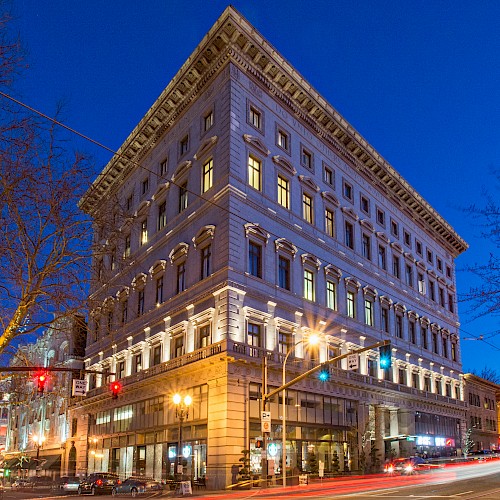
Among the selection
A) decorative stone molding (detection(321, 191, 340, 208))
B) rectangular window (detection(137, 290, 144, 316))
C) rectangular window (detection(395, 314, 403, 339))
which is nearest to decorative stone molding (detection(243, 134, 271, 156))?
decorative stone molding (detection(321, 191, 340, 208))

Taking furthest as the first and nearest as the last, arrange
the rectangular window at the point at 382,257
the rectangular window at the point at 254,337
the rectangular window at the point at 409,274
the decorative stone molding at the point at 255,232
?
the rectangular window at the point at 409,274, the rectangular window at the point at 382,257, the decorative stone molding at the point at 255,232, the rectangular window at the point at 254,337

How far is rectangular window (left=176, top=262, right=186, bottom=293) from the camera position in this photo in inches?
1764

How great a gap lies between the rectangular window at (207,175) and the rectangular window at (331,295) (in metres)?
13.0

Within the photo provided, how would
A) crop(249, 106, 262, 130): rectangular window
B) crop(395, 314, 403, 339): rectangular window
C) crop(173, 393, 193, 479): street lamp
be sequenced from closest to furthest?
crop(173, 393, 193, 479): street lamp
crop(249, 106, 262, 130): rectangular window
crop(395, 314, 403, 339): rectangular window

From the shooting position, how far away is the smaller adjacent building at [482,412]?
78.7 m

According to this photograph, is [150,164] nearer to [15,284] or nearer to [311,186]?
[311,186]

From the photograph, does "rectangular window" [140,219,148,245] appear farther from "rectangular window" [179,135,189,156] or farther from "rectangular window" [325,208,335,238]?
"rectangular window" [325,208,335,238]

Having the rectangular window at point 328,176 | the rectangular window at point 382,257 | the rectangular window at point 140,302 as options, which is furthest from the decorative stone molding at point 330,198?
the rectangular window at point 140,302

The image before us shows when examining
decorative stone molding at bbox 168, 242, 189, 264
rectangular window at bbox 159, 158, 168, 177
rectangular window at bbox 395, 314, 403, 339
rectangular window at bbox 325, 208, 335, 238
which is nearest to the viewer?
decorative stone molding at bbox 168, 242, 189, 264

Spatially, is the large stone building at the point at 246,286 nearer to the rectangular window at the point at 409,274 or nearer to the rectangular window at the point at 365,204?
the rectangular window at the point at 365,204

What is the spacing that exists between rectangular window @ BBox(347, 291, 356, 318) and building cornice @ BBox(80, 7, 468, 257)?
13.0m

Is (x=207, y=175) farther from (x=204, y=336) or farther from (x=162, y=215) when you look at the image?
(x=204, y=336)

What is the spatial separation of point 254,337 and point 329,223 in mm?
15752

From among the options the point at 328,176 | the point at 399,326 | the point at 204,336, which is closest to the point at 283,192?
the point at 328,176
